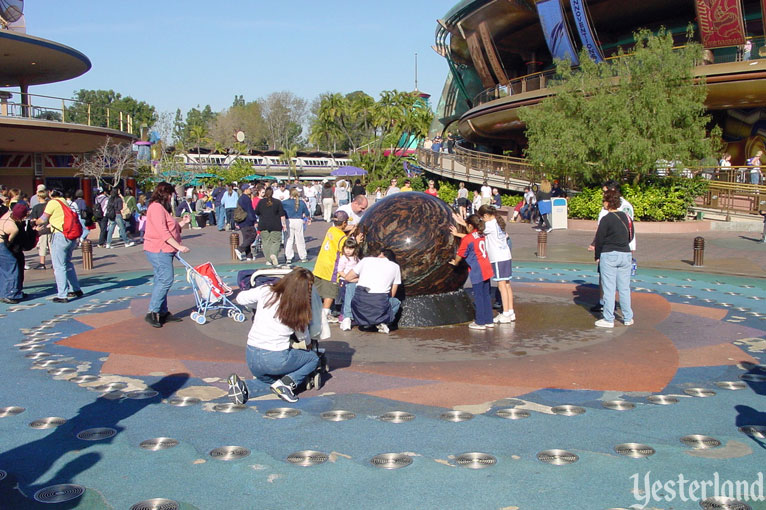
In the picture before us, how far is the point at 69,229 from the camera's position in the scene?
11.3 m

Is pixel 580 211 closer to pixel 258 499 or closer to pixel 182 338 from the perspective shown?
pixel 182 338

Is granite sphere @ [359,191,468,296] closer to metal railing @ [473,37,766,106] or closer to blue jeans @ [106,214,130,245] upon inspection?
blue jeans @ [106,214,130,245]

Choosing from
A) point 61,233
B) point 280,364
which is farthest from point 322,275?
point 61,233

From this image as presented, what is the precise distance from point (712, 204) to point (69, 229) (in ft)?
75.8

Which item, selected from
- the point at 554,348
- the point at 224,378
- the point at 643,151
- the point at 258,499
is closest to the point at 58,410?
the point at 224,378

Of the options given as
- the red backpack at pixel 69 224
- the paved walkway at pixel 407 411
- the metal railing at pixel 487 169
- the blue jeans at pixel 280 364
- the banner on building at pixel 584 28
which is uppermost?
the banner on building at pixel 584 28

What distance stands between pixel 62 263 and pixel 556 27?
31.9 m

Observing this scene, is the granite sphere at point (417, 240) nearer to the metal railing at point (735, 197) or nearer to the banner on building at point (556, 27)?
the metal railing at point (735, 197)

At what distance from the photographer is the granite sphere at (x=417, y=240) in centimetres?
946

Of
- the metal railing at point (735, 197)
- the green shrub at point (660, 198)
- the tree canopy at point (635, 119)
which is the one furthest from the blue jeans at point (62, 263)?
the metal railing at point (735, 197)

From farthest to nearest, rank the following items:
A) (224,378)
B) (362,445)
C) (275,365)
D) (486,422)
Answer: (224,378), (275,365), (486,422), (362,445)

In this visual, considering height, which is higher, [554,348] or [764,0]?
[764,0]

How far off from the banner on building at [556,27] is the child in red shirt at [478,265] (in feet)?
98.7

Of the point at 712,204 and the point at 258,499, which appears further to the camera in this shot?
the point at 712,204
